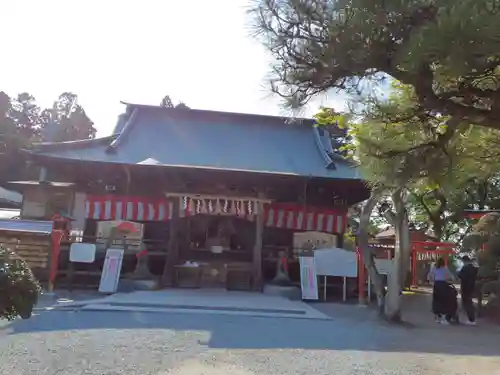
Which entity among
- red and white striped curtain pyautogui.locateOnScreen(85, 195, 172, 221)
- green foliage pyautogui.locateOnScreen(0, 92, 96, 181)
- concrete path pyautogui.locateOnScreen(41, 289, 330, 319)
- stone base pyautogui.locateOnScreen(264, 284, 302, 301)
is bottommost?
concrete path pyautogui.locateOnScreen(41, 289, 330, 319)

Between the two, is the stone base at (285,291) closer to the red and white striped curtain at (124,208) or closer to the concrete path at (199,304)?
the concrete path at (199,304)

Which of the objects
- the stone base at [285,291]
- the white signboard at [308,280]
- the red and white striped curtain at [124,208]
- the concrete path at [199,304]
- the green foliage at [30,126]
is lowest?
the concrete path at [199,304]

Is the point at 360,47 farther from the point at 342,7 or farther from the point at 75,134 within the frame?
the point at 75,134

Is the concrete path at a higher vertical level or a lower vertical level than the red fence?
lower

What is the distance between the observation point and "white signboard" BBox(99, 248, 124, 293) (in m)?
11.6

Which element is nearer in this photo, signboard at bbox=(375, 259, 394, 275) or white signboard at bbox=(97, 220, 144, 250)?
signboard at bbox=(375, 259, 394, 275)

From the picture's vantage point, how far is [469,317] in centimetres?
971

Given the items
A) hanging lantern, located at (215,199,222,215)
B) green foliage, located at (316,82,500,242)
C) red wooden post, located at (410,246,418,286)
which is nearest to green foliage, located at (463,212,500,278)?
red wooden post, located at (410,246,418,286)

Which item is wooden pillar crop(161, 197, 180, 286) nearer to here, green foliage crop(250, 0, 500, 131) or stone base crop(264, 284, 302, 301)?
stone base crop(264, 284, 302, 301)

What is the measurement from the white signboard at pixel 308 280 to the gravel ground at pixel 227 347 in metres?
3.15

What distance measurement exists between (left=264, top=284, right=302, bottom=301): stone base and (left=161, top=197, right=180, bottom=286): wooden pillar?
2715 mm

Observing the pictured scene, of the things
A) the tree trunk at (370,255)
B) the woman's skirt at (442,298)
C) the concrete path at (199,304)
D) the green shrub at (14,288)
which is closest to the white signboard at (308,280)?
the concrete path at (199,304)

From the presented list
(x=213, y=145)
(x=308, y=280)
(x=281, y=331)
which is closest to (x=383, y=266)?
(x=308, y=280)

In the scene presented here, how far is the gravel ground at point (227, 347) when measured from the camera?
5230mm
